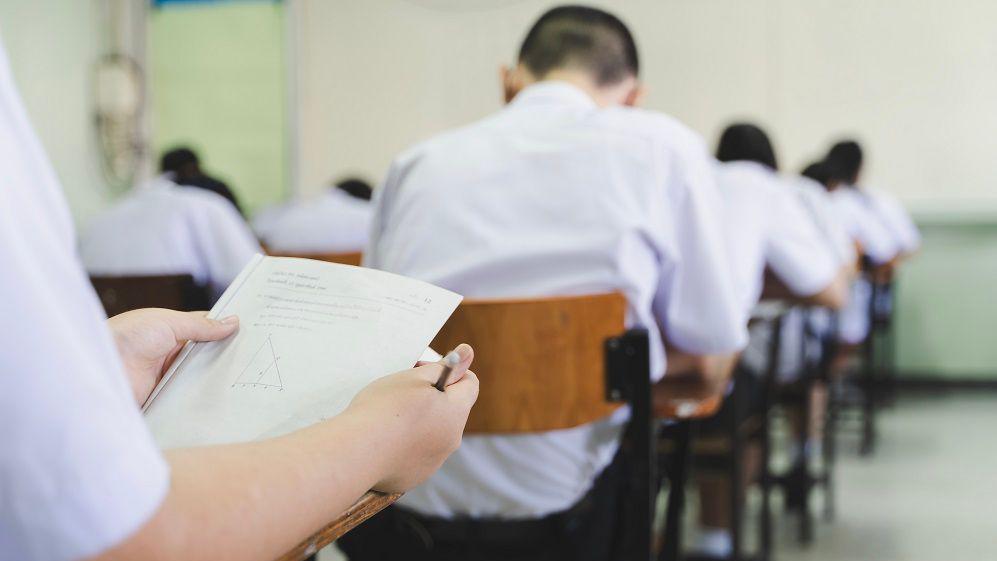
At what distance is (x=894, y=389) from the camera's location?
5.88m

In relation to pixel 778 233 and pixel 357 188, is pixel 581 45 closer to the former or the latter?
pixel 778 233

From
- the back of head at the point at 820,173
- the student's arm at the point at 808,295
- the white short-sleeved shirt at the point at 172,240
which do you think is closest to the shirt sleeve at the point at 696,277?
the student's arm at the point at 808,295

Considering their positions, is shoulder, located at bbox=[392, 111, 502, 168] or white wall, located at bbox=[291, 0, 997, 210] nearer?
shoulder, located at bbox=[392, 111, 502, 168]

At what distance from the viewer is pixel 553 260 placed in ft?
4.84

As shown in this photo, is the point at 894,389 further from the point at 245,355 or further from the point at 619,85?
the point at 245,355

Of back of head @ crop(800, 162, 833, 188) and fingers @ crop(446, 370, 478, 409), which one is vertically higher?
back of head @ crop(800, 162, 833, 188)

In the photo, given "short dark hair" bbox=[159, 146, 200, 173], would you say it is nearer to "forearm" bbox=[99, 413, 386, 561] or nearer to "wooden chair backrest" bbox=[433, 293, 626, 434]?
"wooden chair backrest" bbox=[433, 293, 626, 434]

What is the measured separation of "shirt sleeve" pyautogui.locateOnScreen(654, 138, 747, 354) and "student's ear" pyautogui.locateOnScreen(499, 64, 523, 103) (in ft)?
1.45

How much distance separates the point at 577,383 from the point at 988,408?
480 cm

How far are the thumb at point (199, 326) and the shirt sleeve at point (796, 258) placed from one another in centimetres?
218

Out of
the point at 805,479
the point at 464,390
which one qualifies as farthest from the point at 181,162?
the point at 464,390

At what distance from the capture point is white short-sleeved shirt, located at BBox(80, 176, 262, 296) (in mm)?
3059

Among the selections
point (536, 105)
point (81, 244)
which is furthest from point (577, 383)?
point (81, 244)

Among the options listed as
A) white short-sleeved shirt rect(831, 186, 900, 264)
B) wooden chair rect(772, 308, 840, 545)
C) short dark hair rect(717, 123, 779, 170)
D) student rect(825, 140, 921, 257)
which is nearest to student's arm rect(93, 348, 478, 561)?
wooden chair rect(772, 308, 840, 545)
